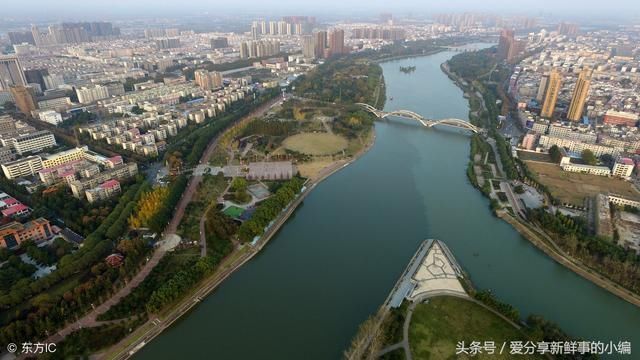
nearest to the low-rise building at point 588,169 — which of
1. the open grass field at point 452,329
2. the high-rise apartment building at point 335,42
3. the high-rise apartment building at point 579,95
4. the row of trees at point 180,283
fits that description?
the high-rise apartment building at point 579,95

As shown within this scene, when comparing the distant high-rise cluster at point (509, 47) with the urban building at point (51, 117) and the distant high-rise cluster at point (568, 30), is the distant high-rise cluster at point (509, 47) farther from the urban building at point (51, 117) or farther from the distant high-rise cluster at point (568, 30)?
the urban building at point (51, 117)

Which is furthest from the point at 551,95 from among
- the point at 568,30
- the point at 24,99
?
the point at 568,30

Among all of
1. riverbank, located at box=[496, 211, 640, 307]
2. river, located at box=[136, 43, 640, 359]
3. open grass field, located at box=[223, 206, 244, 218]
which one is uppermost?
open grass field, located at box=[223, 206, 244, 218]

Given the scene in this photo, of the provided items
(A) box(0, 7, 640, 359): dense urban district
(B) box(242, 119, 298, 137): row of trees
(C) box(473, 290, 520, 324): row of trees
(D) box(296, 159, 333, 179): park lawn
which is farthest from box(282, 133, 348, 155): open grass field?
(C) box(473, 290, 520, 324): row of trees

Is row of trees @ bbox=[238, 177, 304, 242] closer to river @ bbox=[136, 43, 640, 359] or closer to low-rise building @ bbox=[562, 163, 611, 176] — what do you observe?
river @ bbox=[136, 43, 640, 359]

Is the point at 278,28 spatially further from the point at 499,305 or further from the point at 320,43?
the point at 499,305

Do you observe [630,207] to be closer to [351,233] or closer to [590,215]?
[590,215]
